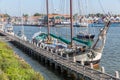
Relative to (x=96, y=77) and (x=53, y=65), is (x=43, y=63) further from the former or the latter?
(x=96, y=77)

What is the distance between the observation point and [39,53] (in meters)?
48.9

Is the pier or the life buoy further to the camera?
the life buoy

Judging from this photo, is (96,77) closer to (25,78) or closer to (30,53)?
(25,78)

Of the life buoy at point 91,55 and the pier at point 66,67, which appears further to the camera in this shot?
the life buoy at point 91,55

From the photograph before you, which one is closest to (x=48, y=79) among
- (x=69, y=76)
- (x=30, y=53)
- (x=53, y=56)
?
(x=69, y=76)

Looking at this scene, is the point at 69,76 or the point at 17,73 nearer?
the point at 17,73

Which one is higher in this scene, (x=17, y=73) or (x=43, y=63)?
(x=17, y=73)

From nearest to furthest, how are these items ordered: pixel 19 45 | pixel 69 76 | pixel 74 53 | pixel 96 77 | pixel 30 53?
pixel 96 77, pixel 69 76, pixel 74 53, pixel 30 53, pixel 19 45

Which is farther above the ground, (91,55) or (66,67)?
(91,55)

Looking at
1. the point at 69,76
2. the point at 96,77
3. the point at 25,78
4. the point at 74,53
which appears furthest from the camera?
the point at 74,53

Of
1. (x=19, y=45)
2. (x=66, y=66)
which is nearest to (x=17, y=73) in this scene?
(x=66, y=66)

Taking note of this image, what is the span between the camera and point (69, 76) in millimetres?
34688

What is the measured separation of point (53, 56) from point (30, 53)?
1646 centimetres

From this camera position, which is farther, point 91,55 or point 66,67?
point 91,55
